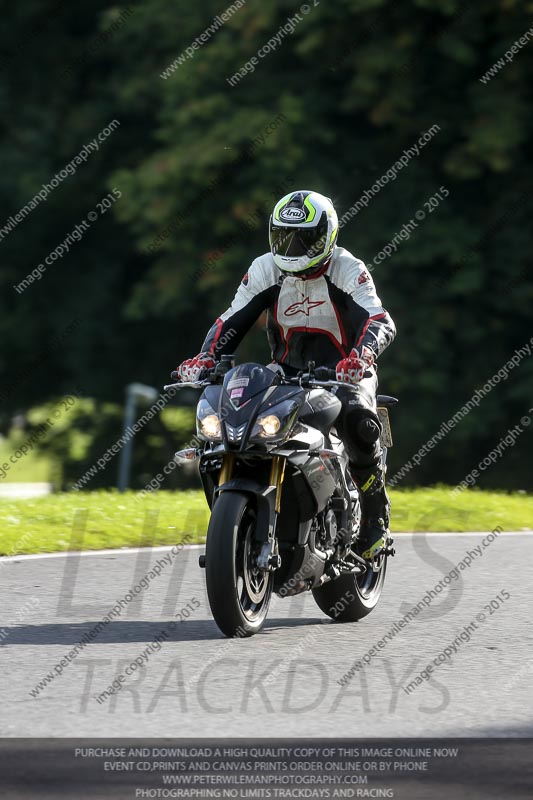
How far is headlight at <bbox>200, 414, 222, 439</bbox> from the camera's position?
7.12m

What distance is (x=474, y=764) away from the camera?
504cm

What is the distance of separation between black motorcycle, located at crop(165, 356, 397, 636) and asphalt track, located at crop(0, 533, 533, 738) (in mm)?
308

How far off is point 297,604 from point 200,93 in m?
15.1

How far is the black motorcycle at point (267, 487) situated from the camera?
693 centimetres

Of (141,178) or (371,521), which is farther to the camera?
(141,178)

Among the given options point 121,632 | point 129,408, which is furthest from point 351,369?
point 129,408

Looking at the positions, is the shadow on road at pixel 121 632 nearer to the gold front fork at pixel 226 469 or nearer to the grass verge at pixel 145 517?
the gold front fork at pixel 226 469

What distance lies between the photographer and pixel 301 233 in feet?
25.0

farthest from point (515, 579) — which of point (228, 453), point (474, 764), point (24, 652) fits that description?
point (474, 764)

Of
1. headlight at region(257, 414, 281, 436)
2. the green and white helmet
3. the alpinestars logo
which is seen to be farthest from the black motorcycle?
the green and white helmet

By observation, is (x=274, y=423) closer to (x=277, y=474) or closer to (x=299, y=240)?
(x=277, y=474)

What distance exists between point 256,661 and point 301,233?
7.04 ft

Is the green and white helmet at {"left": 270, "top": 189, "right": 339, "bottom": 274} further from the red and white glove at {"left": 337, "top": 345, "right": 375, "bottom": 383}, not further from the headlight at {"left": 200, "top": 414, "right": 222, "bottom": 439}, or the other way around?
the headlight at {"left": 200, "top": 414, "right": 222, "bottom": 439}

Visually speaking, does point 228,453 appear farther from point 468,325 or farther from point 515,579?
point 468,325
